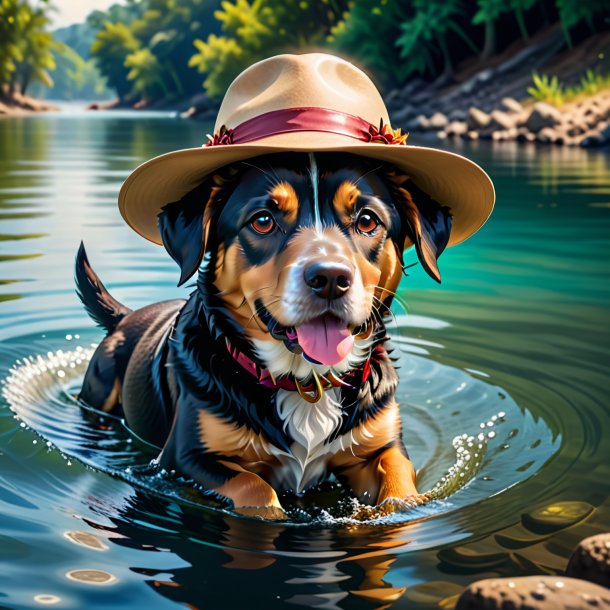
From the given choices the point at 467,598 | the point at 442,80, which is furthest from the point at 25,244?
the point at 442,80

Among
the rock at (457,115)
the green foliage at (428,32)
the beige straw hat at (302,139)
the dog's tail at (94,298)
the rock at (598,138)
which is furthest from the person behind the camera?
the green foliage at (428,32)

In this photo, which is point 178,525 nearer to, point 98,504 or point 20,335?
point 98,504

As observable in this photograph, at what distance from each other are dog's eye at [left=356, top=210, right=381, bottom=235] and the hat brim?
284 mm

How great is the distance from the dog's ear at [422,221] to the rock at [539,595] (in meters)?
2.00

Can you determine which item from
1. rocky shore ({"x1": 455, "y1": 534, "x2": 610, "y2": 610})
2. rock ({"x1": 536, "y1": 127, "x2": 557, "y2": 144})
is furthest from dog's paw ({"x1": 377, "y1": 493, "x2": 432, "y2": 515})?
rock ({"x1": 536, "y1": 127, "x2": 557, "y2": 144})

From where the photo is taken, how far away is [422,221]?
4.99 m

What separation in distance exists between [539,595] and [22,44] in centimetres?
9782

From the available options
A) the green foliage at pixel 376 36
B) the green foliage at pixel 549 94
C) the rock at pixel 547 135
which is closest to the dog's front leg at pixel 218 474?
the rock at pixel 547 135

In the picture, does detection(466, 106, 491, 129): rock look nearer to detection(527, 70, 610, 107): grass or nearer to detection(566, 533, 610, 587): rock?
detection(527, 70, 610, 107): grass

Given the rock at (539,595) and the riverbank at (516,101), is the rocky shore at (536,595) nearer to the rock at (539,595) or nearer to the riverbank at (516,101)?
the rock at (539,595)

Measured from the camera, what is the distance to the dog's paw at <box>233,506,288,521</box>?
14.6ft

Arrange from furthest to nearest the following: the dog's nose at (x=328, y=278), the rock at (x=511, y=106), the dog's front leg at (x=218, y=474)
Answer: the rock at (x=511, y=106)
the dog's front leg at (x=218, y=474)
the dog's nose at (x=328, y=278)

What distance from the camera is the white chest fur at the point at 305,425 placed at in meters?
4.83

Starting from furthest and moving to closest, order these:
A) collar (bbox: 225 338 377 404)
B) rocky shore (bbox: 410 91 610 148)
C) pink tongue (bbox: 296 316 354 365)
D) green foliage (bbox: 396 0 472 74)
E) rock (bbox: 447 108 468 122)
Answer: green foliage (bbox: 396 0 472 74)
rock (bbox: 447 108 468 122)
rocky shore (bbox: 410 91 610 148)
collar (bbox: 225 338 377 404)
pink tongue (bbox: 296 316 354 365)
